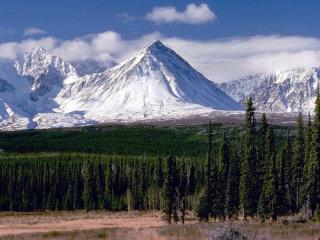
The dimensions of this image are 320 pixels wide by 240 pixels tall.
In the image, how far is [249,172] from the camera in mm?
79688

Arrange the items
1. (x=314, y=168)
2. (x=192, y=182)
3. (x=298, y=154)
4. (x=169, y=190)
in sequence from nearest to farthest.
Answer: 1. (x=314, y=168)
2. (x=298, y=154)
3. (x=169, y=190)
4. (x=192, y=182)

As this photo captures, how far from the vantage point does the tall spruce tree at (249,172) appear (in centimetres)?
7773

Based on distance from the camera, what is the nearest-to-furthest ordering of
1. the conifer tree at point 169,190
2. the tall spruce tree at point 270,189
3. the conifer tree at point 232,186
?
the tall spruce tree at point 270,189
the conifer tree at point 232,186
the conifer tree at point 169,190

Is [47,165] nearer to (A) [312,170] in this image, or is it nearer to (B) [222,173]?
(B) [222,173]

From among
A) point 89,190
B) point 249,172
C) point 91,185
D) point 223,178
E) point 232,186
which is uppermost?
point 249,172

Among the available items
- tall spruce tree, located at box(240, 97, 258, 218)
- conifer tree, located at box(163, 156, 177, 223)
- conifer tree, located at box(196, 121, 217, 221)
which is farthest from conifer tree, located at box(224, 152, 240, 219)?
conifer tree, located at box(163, 156, 177, 223)

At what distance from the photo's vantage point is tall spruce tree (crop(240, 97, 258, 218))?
7773 cm

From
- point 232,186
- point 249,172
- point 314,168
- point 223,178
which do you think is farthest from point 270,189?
point 223,178

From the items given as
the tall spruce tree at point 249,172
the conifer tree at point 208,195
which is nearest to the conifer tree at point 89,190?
the conifer tree at point 208,195

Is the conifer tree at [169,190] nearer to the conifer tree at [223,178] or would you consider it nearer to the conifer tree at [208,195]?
the conifer tree at [208,195]

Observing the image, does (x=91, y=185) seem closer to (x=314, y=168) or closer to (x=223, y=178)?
(x=223, y=178)

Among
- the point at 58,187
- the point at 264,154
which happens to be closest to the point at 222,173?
the point at 264,154

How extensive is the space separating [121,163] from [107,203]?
19443mm

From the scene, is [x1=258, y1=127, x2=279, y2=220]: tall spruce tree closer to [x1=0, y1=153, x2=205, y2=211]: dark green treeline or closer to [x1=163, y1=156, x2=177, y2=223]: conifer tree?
[x1=163, y1=156, x2=177, y2=223]: conifer tree
